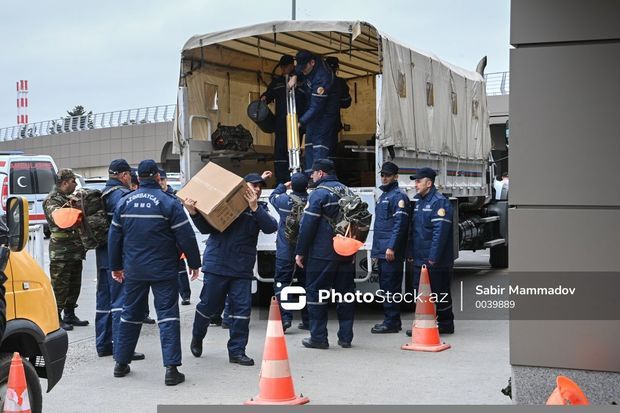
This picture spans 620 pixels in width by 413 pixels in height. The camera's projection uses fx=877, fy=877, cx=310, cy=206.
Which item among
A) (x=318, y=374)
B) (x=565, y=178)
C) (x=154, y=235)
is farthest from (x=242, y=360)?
(x=565, y=178)

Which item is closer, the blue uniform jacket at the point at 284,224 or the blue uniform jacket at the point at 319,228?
the blue uniform jacket at the point at 319,228

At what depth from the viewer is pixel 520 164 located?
5.37m

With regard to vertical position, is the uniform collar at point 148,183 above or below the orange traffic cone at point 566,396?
above

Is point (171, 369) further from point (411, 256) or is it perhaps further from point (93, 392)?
point (411, 256)

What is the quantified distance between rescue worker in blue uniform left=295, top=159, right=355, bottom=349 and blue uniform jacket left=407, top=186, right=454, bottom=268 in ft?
3.43

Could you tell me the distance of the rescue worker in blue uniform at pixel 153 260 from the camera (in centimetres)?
745

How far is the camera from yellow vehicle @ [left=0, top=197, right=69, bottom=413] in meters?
5.02

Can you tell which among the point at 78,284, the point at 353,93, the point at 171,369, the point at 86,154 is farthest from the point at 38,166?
the point at 86,154

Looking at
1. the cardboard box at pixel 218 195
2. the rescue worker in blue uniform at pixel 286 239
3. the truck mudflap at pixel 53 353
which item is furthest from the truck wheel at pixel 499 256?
the truck mudflap at pixel 53 353

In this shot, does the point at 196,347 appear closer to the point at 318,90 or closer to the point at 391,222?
the point at 391,222

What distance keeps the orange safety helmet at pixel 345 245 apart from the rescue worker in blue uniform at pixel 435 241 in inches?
45.8

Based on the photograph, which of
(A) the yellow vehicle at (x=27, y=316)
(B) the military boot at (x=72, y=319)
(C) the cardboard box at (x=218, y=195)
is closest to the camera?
(A) the yellow vehicle at (x=27, y=316)

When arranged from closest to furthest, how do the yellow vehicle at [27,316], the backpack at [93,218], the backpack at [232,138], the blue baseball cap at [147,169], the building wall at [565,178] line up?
1. the yellow vehicle at [27,316]
2. the building wall at [565,178]
3. the blue baseball cap at [147,169]
4. the backpack at [93,218]
5. the backpack at [232,138]

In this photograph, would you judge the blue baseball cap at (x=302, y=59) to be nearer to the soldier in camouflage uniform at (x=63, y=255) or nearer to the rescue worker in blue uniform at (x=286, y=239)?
the rescue worker in blue uniform at (x=286, y=239)
